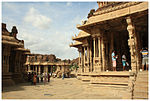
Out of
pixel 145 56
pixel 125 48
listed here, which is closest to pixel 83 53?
pixel 125 48

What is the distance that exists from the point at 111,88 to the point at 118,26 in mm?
5381

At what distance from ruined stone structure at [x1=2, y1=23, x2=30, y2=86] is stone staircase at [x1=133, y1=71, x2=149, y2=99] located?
1098 centimetres

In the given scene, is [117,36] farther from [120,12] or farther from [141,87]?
[141,87]

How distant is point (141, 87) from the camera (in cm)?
693

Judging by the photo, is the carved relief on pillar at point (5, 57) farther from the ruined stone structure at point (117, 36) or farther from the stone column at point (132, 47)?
the stone column at point (132, 47)

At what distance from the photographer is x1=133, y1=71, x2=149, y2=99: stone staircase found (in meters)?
6.41

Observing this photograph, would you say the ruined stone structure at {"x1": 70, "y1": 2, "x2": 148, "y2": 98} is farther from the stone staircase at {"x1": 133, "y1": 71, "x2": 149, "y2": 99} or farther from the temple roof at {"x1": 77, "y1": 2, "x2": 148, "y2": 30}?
the stone staircase at {"x1": 133, "y1": 71, "x2": 149, "y2": 99}

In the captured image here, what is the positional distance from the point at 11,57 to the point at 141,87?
52.3ft

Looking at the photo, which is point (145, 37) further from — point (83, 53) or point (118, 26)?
point (83, 53)

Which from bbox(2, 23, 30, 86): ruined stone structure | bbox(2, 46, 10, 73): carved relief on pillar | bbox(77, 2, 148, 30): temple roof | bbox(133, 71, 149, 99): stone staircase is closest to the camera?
bbox(133, 71, 149, 99): stone staircase

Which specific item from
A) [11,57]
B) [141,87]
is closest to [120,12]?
[141,87]

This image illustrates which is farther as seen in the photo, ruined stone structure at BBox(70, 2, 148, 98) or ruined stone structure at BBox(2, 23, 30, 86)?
ruined stone structure at BBox(2, 23, 30, 86)

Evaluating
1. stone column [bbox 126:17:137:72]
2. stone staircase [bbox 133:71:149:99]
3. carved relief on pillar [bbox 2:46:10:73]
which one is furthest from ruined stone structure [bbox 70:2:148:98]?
carved relief on pillar [bbox 2:46:10:73]

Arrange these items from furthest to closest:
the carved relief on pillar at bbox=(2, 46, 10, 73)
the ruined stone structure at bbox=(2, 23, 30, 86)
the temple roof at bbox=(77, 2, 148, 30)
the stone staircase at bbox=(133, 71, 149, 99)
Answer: the carved relief on pillar at bbox=(2, 46, 10, 73), the ruined stone structure at bbox=(2, 23, 30, 86), the temple roof at bbox=(77, 2, 148, 30), the stone staircase at bbox=(133, 71, 149, 99)
